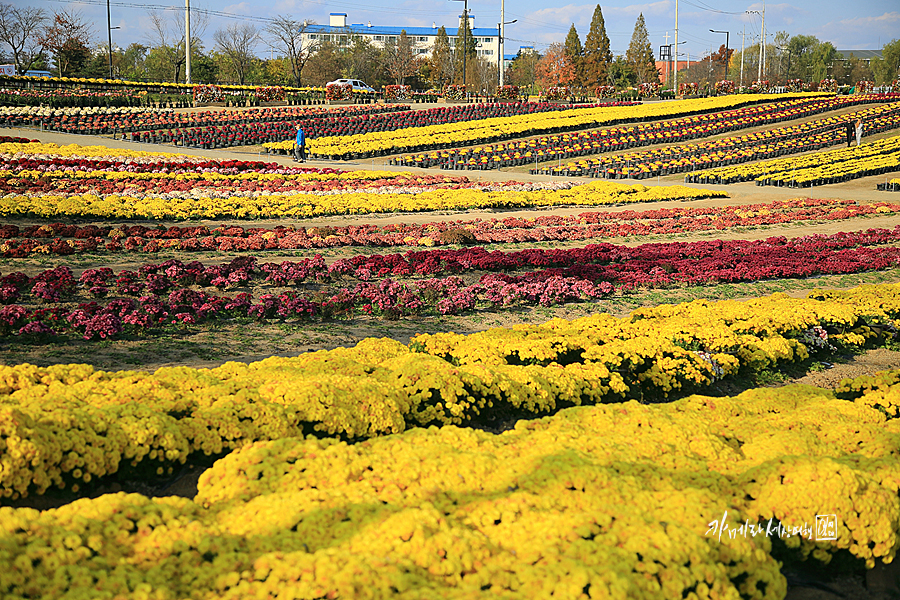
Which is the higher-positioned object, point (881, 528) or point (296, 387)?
point (296, 387)

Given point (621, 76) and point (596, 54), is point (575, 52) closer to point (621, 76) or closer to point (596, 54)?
point (596, 54)

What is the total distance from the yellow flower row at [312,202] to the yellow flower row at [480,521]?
18036mm

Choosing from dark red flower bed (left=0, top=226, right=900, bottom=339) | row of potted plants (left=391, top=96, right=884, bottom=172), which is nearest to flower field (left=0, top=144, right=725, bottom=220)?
dark red flower bed (left=0, top=226, right=900, bottom=339)

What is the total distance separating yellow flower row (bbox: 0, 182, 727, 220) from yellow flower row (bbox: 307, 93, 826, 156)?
16.0 meters

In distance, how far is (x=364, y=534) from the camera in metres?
3.82

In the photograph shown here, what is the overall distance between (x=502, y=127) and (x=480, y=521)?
4864cm

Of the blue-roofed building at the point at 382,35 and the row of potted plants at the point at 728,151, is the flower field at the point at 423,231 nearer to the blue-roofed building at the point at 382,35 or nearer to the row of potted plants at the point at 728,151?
the row of potted plants at the point at 728,151

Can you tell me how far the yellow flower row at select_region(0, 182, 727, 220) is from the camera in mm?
20438

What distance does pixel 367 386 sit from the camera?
636 cm

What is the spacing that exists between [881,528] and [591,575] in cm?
231

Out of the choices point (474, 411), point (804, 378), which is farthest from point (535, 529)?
point (804, 378)

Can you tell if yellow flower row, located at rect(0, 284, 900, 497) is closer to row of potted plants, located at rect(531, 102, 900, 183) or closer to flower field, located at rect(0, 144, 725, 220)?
flower field, located at rect(0, 144, 725, 220)

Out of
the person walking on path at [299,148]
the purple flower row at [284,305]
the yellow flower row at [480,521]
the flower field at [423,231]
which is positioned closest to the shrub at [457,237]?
the flower field at [423,231]

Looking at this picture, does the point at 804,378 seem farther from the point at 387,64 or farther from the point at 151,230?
the point at 387,64
